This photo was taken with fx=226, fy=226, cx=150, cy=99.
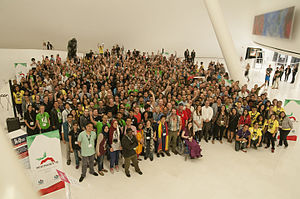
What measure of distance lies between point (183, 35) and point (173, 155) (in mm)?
20151

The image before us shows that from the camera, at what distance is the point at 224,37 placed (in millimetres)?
11188

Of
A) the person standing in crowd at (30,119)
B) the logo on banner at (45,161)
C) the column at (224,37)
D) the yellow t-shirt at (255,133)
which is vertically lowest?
the yellow t-shirt at (255,133)

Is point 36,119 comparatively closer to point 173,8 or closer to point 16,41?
point 16,41

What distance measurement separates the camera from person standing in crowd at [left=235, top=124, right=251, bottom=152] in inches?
294

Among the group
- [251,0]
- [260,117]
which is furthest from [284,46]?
[251,0]

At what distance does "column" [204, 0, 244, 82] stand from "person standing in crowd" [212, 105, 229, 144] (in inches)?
168

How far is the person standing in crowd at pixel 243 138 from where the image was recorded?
7461mm

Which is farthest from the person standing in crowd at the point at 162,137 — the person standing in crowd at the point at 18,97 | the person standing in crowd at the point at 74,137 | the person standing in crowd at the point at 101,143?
the person standing in crowd at the point at 18,97

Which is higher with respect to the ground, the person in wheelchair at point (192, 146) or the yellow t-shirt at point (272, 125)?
the yellow t-shirt at point (272, 125)

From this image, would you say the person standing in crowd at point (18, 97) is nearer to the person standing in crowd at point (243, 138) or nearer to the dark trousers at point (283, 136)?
the person standing in crowd at point (243, 138)

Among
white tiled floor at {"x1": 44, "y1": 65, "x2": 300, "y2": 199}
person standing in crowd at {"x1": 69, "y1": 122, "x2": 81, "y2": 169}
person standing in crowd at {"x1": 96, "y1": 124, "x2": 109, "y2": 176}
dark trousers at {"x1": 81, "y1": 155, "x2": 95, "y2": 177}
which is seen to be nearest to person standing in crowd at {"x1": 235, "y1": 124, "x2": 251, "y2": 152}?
white tiled floor at {"x1": 44, "y1": 65, "x2": 300, "y2": 199}

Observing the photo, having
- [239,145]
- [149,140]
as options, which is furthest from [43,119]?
[239,145]

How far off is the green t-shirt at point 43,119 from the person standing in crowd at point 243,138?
6089mm

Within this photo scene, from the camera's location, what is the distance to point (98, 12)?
70.4ft
